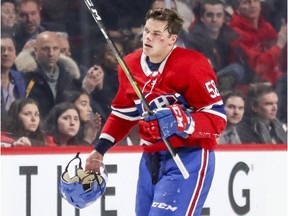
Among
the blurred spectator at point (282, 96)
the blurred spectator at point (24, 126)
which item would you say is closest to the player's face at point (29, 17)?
the blurred spectator at point (24, 126)

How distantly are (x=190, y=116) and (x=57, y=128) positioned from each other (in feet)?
4.16

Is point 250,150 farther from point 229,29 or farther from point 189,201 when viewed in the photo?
point 189,201

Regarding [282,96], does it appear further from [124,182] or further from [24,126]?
[24,126]

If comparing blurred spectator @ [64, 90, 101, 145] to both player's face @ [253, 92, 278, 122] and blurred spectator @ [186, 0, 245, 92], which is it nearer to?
blurred spectator @ [186, 0, 245, 92]

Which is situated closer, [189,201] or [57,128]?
[189,201]

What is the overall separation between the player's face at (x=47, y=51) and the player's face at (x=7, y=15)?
6.8 inches

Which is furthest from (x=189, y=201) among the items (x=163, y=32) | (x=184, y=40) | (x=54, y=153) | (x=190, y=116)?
(x=184, y=40)

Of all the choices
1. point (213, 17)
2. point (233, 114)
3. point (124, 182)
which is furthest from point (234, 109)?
point (124, 182)

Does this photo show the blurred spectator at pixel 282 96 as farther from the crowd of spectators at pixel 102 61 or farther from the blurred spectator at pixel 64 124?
the blurred spectator at pixel 64 124

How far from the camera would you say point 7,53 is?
16.4 feet

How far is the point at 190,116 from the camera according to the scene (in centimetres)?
409

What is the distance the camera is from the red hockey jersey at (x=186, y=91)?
415cm

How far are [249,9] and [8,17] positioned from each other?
1465 millimetres

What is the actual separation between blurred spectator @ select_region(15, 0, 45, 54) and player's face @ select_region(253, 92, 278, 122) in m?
1.42
